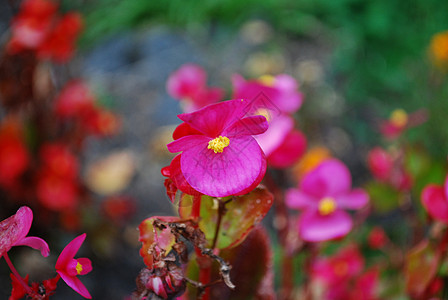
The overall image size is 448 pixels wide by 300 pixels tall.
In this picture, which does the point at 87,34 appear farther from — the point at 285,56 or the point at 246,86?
the point at 246,86

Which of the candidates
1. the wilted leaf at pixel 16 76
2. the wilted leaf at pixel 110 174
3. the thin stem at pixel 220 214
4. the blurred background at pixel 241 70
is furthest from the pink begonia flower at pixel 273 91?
the wilted leaf at pixel 110 174

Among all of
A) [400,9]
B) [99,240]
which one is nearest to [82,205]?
[99,240]

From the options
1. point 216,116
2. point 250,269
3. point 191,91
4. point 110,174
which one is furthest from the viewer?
point 110,174

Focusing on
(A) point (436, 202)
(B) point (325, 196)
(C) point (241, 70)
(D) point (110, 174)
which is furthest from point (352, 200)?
(C) point (241, 70)

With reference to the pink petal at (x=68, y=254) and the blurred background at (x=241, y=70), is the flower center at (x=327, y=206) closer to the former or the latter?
the pink petal at (x=68, y=254)

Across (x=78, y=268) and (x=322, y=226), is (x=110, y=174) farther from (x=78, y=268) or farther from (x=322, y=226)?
(x=78, y=268)

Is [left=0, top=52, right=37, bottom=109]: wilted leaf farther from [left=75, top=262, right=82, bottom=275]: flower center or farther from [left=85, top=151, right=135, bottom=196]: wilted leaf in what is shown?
[left=75, top=262, right=82, bottom=275]: flower center
